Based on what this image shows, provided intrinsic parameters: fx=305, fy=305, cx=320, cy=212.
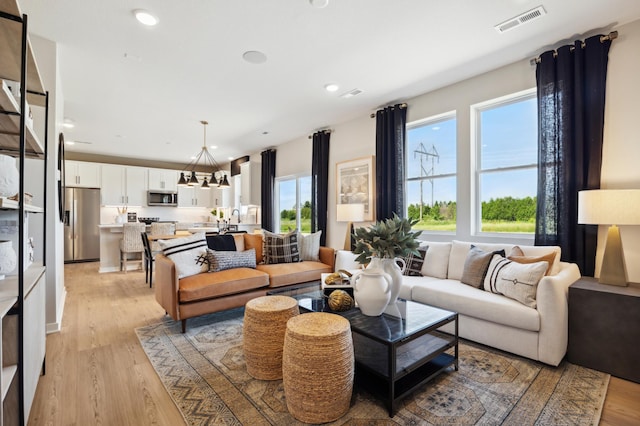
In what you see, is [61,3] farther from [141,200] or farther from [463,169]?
[141,200]

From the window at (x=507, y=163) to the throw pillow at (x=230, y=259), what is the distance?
108 inches

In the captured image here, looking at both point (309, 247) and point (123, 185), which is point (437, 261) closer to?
point (309, 247)

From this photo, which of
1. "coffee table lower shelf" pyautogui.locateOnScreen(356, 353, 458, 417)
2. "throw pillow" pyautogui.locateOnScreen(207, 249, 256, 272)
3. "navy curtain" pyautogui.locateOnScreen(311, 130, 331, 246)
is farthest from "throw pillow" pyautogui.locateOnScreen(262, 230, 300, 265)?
"coffee table lower shelf" pyautogui.locateOnScreen(356, 353, 458, 417)

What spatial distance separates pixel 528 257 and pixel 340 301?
1.81m

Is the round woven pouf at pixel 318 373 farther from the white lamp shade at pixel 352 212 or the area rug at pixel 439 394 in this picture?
the white lamp shade at pixel 352 212

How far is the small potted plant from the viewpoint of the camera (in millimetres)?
2154

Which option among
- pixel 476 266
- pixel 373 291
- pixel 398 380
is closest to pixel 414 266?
pixel 476 266

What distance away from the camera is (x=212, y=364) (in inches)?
91.4

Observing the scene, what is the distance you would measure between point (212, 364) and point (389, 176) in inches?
121

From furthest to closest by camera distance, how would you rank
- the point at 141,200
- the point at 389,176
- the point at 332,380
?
the point at 141,200 < the point at 389,176 < the point at 332,380

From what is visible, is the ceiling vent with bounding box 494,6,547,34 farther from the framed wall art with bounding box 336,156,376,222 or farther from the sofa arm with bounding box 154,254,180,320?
the sofa arm with bounding box 154,254,180,320

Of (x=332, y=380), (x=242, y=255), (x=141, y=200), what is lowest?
(x=332, y=380)

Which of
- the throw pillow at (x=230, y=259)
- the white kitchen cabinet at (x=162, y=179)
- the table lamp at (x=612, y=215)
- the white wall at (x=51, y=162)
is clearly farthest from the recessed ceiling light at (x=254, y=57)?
the white kitchen cabinet at (x=162, y=179)

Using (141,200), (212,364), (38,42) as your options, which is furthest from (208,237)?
(141,200)
